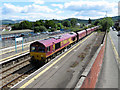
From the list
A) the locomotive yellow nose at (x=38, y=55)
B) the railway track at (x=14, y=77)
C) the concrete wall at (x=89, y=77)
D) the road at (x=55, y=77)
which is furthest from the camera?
the locomotive yellow nose at (x=38, y=55)

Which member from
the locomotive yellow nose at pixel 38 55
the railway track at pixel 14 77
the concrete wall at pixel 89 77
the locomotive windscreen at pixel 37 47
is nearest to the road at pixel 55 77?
the concrete wall at pixel 89 77

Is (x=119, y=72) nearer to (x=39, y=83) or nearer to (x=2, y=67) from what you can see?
(x=39, y=83)

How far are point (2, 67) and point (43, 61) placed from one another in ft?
17.3

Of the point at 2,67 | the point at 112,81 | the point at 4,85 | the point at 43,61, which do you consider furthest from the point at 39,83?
the point at 2,67

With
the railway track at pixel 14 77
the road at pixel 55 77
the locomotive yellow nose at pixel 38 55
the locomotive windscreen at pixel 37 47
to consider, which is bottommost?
the railway track at pixel 14 77

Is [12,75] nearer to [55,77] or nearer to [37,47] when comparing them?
[37,47]

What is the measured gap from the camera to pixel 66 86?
8695mm

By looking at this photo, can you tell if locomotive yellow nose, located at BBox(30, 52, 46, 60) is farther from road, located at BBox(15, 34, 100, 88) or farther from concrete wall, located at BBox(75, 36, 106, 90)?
concrete wall, located at BBox(75, 36, 106, 90)

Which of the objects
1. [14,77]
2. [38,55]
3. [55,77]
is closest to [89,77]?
[55,77]

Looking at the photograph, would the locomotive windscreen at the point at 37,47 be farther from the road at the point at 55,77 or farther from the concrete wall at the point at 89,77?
the concrete wall at the point at 89,77

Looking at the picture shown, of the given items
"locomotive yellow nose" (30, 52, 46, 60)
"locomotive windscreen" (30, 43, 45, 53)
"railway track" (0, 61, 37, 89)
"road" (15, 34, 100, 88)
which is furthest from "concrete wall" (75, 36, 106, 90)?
"railway track" (0, 61, 37, 89)

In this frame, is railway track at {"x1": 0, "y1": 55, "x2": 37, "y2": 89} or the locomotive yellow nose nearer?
railway track at {"x1": 0, "y1": 55, "x2": 37, "y2": 89}

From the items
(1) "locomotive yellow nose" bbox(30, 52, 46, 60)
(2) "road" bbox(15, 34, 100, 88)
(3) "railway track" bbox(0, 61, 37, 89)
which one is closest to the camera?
(2) "road" bbox(15, 34, 100, 88)

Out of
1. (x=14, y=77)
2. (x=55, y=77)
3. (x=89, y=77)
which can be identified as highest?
(x=89, y=77)
